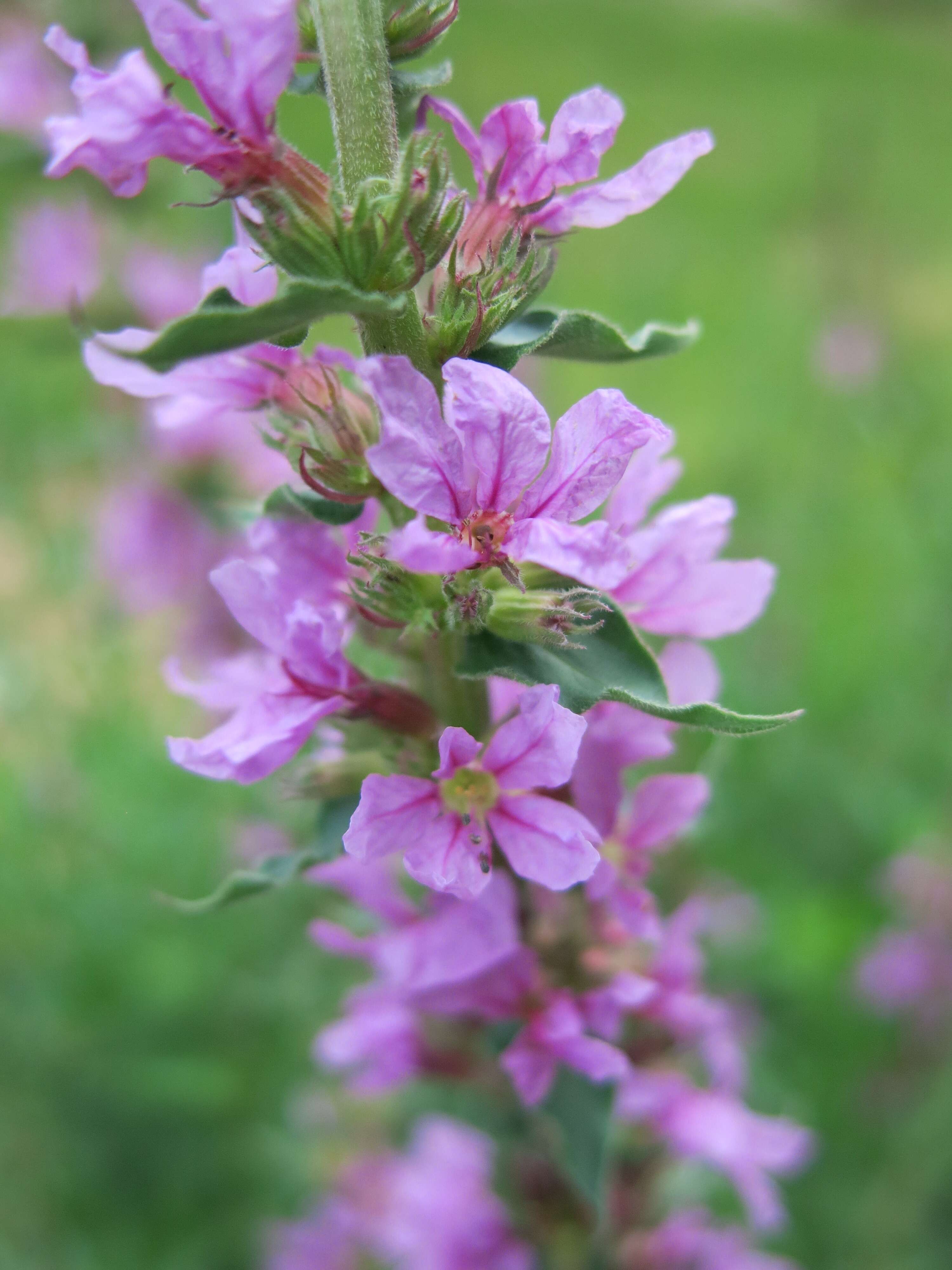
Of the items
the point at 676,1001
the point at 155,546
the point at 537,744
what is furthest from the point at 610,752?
the point at 155,546

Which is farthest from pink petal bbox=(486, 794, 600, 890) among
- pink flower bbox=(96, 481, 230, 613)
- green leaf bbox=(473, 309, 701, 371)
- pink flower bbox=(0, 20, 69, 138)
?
pink flower bbox=(0, 20, 69, 138)

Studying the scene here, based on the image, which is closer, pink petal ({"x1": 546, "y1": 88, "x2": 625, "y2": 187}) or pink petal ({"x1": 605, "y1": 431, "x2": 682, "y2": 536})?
pink petal ({"x1": 546, "y1": 88, "x2": 625, "y2": 187})

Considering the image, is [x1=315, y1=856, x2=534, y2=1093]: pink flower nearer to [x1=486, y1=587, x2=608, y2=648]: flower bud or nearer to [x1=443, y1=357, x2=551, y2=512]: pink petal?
[x1=486, y1=587, x2=608, y2=648]: flower bud

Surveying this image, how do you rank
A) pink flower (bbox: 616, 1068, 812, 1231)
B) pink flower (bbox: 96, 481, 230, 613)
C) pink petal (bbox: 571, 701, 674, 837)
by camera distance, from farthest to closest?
1. pink flower (bbox: 96, 481, 230, 613)
2. pink flower (bbox: 616, 1068, 812, 1231)
3. pink petal (bbox: 571, 701, 674, 837)

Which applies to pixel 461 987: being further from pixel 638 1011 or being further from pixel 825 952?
pixel 825 952

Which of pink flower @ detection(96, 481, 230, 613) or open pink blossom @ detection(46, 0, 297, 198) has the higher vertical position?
open pink blossom @ detection(46, 0, 297, 198)

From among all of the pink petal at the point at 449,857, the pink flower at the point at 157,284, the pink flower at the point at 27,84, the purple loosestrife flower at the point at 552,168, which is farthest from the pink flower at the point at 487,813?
the pink flower at the point at 27,84

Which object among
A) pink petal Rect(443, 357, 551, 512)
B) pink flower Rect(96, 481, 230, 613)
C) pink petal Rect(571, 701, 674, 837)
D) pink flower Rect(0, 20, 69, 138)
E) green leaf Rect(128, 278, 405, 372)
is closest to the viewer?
green leaf Rect(128, 278, 405, 372)

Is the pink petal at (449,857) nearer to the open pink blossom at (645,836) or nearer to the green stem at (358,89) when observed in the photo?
the open pink blossom at (645,836)
